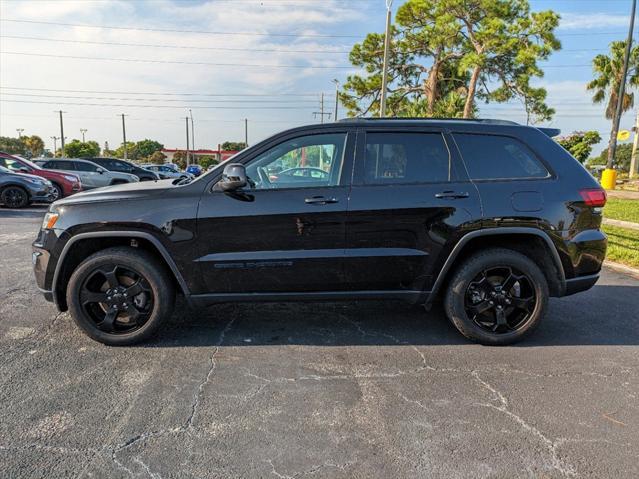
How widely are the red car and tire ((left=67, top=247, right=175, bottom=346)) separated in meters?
11.7

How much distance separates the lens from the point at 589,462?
2.42 meters

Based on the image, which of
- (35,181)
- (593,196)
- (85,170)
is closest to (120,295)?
(593,196)

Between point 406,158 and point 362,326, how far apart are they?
5.21ft

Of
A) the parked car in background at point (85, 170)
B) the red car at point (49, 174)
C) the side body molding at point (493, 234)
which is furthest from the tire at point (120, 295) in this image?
the parked car in background at point (85, 170)

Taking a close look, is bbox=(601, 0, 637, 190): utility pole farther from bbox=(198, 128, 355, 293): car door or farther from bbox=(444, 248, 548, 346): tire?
bbox=(198, 128, 355, 293): car door

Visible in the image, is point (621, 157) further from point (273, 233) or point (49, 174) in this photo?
point (273, 233)

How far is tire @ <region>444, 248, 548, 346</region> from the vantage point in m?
3.78

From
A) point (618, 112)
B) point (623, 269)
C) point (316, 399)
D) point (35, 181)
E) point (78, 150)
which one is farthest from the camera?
point (78, 150)

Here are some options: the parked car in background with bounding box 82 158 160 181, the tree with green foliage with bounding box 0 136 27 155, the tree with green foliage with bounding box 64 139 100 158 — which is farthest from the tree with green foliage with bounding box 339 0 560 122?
the tree with green foliage with bounding box 0 136 27 155

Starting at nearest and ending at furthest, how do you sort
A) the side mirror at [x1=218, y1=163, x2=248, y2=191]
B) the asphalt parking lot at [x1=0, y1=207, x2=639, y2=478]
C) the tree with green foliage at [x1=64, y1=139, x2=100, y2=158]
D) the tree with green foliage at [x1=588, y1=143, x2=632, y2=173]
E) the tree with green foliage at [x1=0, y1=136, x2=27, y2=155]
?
1. the asphalt parking lot at [x1=0, y1=207, x2=639, y2=478]
2. the side mirror at [x1=218, y1=163, x2=248, y2=191]
3. the tree with green foliage at [x1=588, y1=143, x2=632, y2=173]
4. the tree with green foliage at [x1=64, y1=139, x2=100, y2=158]
5. the tree with green foliage at [x1=0, y1=136, x2=27, y2=155]

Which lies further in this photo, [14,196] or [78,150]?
[78,150]

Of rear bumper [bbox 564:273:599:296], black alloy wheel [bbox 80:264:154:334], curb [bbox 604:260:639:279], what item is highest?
rear bumper [bbox 564:273:599:296]

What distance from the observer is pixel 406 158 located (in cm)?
381

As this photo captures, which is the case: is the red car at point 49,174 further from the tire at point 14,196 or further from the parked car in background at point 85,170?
the parked car in background at point 85,170
